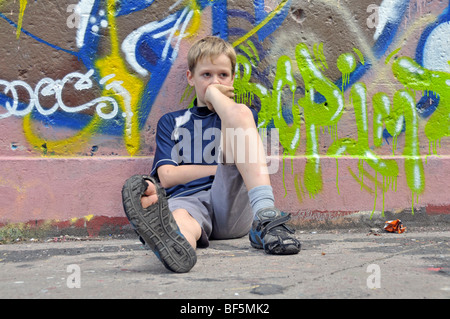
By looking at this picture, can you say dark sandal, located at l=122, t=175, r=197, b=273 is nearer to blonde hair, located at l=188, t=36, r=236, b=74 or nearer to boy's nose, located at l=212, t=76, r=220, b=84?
boy's nose, located at l=212, t=76, r=220, b=84

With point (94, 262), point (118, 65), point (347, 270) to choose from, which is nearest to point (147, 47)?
point (118, 65)

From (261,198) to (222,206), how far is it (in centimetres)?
39

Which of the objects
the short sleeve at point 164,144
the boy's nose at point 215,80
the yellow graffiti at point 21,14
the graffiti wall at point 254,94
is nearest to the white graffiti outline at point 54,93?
the graffiti wall at point 254,94

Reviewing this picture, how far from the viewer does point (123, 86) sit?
315 centimetres

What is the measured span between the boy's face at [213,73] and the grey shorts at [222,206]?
0.62 metres

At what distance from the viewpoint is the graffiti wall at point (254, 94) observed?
307 cm

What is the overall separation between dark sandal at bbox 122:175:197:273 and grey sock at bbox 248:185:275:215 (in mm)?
403

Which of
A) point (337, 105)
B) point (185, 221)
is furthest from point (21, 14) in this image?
point (337, 105)

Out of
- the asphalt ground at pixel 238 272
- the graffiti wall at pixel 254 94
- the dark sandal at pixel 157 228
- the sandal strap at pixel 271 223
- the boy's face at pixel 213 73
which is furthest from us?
the graffiti wall at pixel 254 94

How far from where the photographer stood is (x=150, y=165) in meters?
3.13

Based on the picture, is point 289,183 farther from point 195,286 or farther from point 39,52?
point 39,52

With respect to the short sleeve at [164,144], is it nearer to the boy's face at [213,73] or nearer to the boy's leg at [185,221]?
the boy's face at [213,73]

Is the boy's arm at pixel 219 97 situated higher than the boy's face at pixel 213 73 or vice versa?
the boy's face at pixel 213 73

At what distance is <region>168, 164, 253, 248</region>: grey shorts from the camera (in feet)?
7.95
